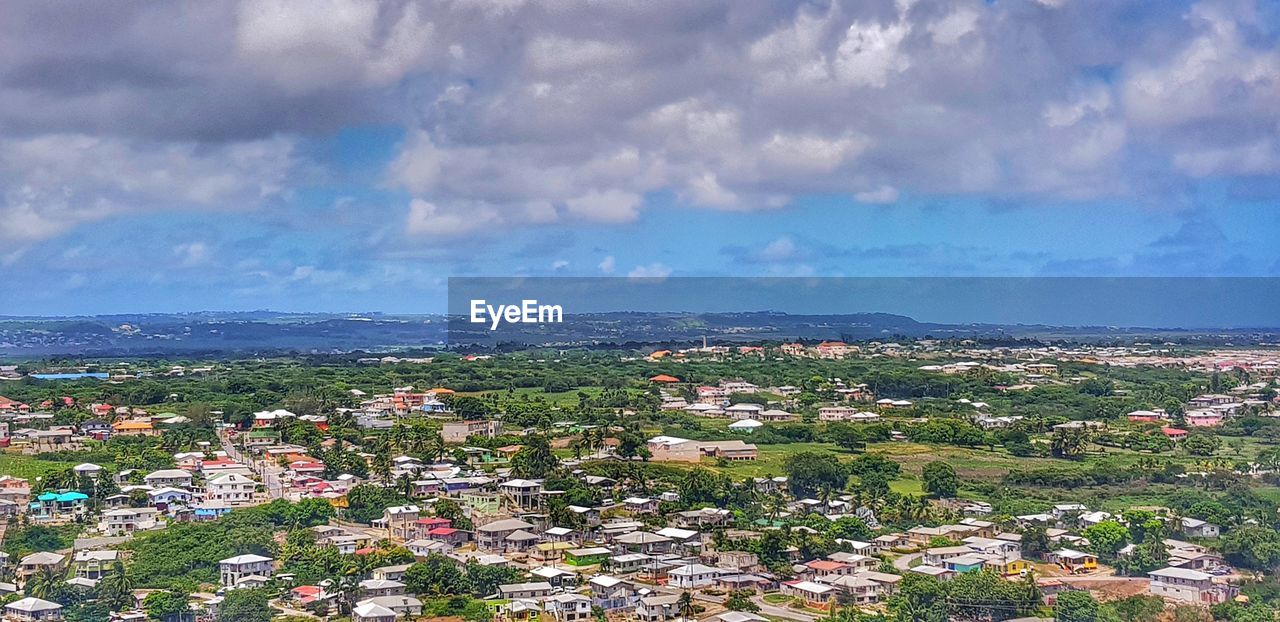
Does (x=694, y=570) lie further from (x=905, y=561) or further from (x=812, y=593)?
(x=905, y=561)

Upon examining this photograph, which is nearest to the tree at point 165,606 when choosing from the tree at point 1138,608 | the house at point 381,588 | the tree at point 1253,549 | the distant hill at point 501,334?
the house at point 381,588

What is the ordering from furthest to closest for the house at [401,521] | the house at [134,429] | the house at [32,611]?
the house at [134,429] → the house at [401,521] → the house at [32,611]

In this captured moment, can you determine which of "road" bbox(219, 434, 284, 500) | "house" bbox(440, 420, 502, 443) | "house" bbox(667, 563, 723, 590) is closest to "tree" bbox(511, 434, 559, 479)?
"house" bbox(440, 420, 502, 443)

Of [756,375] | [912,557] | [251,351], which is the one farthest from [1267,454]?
[251,351]

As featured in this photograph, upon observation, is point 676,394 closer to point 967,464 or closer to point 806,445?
point 806,445

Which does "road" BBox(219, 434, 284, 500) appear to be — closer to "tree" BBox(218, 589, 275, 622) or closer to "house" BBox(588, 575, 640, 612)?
"tree" BBox(218, 589, 275, 622)

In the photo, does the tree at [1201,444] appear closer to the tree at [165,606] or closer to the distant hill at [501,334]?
the tree at [165,606]
